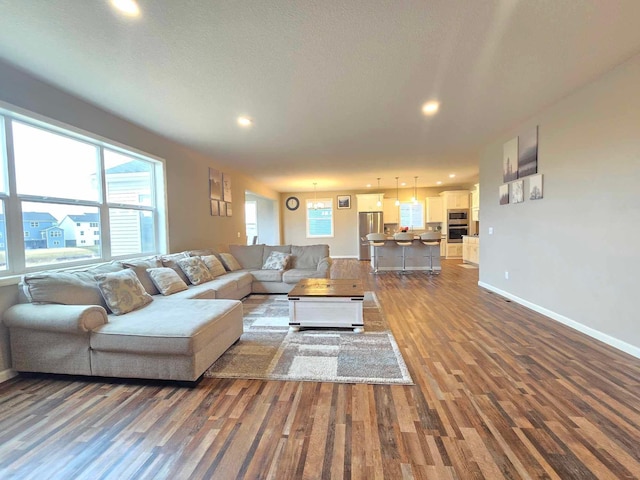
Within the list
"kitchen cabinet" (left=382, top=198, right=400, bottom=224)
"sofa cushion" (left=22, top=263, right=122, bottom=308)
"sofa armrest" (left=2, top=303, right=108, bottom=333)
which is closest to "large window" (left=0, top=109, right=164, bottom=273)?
"sofa cushion" (left=22, top=263, right=122, bottom=308)

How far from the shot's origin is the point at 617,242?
8.96ft

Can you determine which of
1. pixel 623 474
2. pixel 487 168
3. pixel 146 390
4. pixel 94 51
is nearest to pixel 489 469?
pixel 623 474

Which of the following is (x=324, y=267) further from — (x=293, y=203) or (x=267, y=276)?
(x=293, y=203)

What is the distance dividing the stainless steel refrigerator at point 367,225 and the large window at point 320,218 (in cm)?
123

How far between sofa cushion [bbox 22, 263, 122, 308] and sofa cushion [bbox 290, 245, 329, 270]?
322 cm

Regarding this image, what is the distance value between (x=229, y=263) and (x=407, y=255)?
14.9 ft

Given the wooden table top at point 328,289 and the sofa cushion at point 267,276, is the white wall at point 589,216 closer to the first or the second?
the wooden table top at point 328,289

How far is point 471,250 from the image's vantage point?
8.30 metres

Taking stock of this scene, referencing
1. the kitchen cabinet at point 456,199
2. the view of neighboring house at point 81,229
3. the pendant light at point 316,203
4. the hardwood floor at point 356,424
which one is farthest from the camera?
the pendant light at point 316,203

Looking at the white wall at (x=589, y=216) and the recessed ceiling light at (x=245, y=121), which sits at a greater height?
the recessed ceiling light at (x=245, y=121)

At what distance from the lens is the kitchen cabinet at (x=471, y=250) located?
7.98 meters

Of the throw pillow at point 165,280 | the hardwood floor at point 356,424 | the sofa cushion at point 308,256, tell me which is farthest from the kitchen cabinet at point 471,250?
the throw pillow at point 165,280

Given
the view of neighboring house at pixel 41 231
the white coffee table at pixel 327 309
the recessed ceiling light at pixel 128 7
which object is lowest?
the white coffee table at pixel 327 309

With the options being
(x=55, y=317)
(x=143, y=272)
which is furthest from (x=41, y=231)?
(x=55, y=317)
